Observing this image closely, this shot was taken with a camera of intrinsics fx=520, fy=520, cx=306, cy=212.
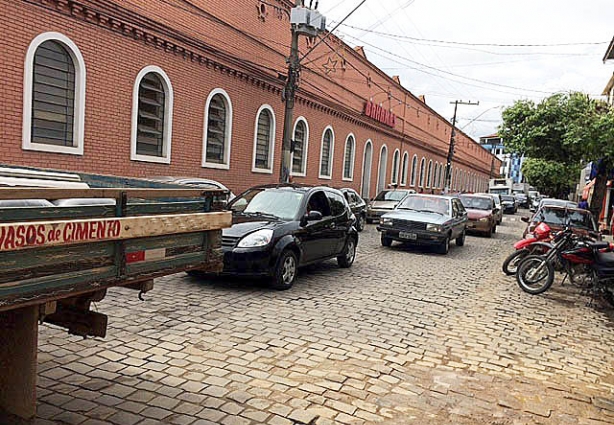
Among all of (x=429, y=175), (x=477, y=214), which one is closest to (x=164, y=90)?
(x=477, y=214)

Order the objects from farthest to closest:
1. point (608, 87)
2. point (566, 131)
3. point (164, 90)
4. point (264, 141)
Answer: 1. point (608, 87)
2. point (264, 141)
3. point (566, 131)
4. point (164, 90)

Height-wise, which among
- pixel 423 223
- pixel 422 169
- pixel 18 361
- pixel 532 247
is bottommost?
pixel 18 361

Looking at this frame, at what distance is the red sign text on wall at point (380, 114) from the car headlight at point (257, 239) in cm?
2221

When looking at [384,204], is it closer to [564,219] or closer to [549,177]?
[564,219]

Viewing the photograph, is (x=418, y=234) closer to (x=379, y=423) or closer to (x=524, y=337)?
(x=524, y=337)

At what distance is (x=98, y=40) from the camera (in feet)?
38.0

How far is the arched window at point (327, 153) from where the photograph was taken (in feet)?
81.1

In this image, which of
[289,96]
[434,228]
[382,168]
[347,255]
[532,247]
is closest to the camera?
[532,247]

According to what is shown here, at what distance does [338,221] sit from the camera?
32.7ft

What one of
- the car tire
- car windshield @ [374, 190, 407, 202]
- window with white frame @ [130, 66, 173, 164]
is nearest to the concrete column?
window with white frame @ [130, 66, 173, 164]

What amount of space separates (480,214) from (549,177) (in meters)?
50.7

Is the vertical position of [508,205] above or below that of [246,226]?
above

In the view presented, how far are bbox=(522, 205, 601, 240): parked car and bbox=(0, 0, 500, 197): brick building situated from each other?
9268 millimetres

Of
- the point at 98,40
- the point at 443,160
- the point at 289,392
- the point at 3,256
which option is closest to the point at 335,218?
the point at 289,392
